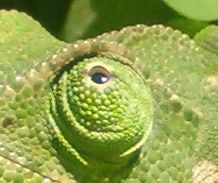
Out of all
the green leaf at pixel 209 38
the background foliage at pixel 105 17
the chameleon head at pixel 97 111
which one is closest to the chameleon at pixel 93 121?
the chameleon head at pixel 97 111

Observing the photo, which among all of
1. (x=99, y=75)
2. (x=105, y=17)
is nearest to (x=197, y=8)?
(x=105, y=17)

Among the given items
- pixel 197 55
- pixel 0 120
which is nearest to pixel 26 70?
pixel 0 120

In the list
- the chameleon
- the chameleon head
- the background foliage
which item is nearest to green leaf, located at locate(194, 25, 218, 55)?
the background foliage

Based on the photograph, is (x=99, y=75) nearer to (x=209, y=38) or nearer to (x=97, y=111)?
(x=97, y=111)

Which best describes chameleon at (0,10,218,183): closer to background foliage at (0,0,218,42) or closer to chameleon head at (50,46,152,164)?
chameleon head at (50,46,152,164)

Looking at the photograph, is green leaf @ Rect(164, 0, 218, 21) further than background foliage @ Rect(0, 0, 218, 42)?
No

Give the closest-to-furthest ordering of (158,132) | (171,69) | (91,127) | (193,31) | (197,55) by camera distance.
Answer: (91,127) < (158,132) < (171,69) < (197,55) < (193,31)

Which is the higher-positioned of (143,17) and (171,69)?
(171,69)

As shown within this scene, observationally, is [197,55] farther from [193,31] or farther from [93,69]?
[93,69]

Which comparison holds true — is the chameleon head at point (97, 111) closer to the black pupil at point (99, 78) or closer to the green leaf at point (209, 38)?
the black pupil at point (99, 78)
